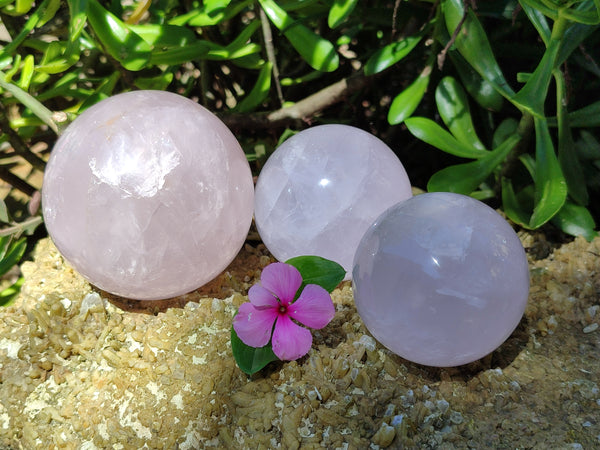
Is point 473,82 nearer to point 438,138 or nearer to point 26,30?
point 438,138

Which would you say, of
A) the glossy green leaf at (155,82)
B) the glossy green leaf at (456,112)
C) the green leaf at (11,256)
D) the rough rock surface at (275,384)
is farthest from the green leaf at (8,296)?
the glossy green leaf at (456,112)

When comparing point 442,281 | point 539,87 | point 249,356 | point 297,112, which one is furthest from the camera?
point 297,112

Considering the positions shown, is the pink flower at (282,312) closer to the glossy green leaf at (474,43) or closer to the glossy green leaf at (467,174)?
the glossy green leaf at (467,174)

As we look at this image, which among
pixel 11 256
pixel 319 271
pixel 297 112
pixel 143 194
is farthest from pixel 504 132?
pixel 11 256

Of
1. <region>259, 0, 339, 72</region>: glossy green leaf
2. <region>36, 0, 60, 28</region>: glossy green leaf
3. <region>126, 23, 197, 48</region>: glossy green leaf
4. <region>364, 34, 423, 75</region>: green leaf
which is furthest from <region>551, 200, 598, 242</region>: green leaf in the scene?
<region>36, 0, 60, 28</region>: glossy green leaf

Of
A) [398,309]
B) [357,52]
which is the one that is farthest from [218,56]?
[398,309]
